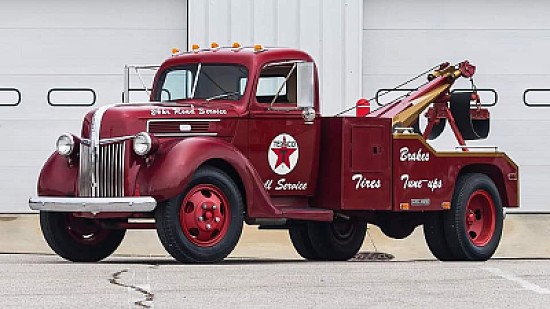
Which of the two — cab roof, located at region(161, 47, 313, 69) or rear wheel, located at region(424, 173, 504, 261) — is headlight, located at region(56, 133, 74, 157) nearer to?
cab roof, located at region(161, 47, 313, 69)

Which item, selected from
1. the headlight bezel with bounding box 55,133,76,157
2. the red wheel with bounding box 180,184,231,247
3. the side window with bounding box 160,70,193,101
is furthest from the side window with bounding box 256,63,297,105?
the headlight bezel with bounding box 55,133,76,157

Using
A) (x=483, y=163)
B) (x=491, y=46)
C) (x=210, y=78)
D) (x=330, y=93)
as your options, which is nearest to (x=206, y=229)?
(x=210, y=78)

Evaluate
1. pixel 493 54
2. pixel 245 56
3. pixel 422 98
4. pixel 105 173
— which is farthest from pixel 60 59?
pixel 105 173

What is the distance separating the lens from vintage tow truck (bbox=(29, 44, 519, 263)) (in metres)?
11.9

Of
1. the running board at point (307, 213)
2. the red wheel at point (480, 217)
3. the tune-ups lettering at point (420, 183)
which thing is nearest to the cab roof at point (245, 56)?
the running board at point (307, 213)

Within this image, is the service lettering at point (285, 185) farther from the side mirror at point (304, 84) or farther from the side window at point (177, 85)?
the side window at point (177, 85)

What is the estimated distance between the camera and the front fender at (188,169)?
11648 mm

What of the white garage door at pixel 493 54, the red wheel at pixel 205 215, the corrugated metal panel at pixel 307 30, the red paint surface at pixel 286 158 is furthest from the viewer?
the white garage door at pixel 493 54

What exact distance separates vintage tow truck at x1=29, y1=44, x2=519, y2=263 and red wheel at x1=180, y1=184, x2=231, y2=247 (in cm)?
1

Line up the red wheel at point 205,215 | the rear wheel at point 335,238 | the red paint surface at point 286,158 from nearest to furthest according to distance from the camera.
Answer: the red wheel at point 205,215
the red paint surface at point 286,158
the rear wheel at point 335,238

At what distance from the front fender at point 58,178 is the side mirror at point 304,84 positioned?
6.95 feet

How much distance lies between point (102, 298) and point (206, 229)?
3.00m

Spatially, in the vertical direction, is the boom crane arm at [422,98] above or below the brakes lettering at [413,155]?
above

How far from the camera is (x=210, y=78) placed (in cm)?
1318
